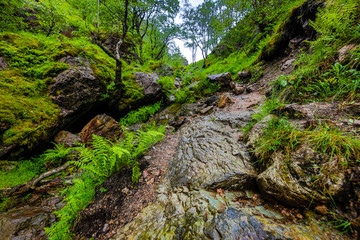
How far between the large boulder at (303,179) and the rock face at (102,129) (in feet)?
15.3

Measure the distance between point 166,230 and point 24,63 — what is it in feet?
23.6

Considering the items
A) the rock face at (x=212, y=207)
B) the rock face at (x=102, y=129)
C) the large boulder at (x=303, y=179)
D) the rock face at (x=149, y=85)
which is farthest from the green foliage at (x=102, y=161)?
the rock face at (x=149, y=85)

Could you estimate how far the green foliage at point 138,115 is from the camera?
625 centimetres

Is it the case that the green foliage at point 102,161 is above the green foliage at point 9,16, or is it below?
below

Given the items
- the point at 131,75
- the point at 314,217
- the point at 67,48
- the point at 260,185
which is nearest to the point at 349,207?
the point at 314,217

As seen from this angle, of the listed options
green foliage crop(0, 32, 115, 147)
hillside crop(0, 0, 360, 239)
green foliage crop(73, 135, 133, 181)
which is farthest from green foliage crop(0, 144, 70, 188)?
green foliage crop(73, 135, 133, 181)

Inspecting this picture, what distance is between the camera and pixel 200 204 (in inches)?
62.5

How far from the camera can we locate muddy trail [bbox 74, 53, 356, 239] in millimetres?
1157

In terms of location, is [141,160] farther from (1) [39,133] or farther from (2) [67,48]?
(2) [67,48]

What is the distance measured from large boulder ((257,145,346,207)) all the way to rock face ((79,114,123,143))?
15.3 feet

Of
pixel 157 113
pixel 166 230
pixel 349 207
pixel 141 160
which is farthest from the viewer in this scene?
pixel 157 113

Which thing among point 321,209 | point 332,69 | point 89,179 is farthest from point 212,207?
point 332,69

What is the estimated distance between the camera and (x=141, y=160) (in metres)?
2.85

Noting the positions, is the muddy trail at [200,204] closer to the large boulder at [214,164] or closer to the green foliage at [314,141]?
the large boulder at [214,164]
